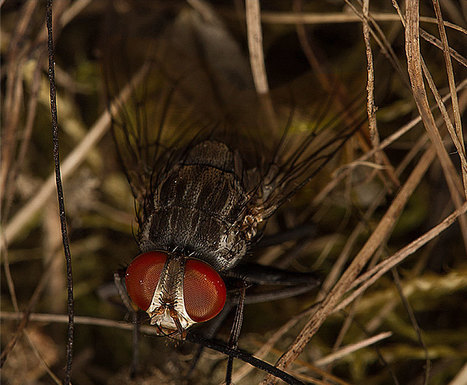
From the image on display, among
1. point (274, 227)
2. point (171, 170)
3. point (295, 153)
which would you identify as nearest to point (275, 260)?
point (274, 227)

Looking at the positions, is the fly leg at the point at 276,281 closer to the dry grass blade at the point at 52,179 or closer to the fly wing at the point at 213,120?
the fly wing at the point at 213,120

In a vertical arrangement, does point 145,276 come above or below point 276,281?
below

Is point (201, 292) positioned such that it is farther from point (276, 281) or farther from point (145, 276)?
point (276, 281)

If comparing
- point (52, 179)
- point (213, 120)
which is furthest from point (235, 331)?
point (52, 179)

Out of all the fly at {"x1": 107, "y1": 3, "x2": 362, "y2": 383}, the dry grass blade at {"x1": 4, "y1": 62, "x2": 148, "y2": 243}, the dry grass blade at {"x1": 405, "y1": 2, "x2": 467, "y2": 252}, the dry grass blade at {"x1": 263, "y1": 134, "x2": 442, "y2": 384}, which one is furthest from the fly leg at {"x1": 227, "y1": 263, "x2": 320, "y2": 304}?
the dry grass blade at {"x1": 4, "y1": 62, "x2": 148, "y2": 243}

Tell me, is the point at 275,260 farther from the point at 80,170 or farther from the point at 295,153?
the point at 80,170

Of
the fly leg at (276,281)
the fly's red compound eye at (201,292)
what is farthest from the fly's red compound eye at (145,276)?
the fly leg at (276,281)

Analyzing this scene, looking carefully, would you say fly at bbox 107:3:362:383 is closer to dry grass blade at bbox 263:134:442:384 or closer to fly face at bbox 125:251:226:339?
fly face at bbox 125:251:226:339
